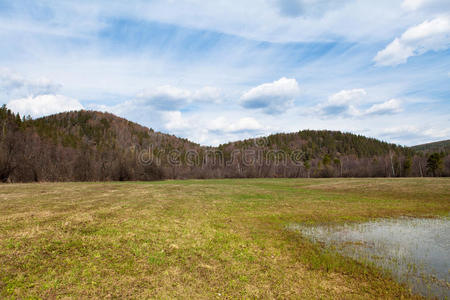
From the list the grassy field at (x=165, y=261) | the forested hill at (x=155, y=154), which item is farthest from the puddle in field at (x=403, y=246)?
the forested hill at (x=155, y=154)

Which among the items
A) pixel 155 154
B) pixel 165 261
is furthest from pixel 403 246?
pixel 155 154

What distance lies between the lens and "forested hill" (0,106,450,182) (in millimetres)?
50656

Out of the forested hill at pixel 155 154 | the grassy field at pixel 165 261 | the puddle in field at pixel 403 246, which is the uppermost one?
the forested hill at pixel 155 154

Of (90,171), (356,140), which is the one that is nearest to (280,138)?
(356,140)

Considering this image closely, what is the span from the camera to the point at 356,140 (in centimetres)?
17438

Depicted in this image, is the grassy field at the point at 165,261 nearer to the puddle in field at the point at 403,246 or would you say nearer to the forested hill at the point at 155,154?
the puddle in field at the point at 403,246

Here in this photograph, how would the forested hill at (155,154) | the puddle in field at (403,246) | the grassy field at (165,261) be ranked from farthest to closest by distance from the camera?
the forested hill at (155,154) → the puddle in field at (403,246) → the grassy field at (165,261)

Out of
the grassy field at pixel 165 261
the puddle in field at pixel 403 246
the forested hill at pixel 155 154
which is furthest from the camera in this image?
the forested hill at pixel 155 154

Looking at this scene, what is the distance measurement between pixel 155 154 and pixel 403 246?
111 m

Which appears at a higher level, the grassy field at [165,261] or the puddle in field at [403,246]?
the grassy field at [165,261]

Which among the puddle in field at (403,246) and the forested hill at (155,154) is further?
the forested hill at (155,154)

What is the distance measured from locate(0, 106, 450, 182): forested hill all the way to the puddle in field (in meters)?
50.3

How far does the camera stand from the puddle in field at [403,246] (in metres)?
6.98

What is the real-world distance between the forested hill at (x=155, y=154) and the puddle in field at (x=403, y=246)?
50.3 metres
